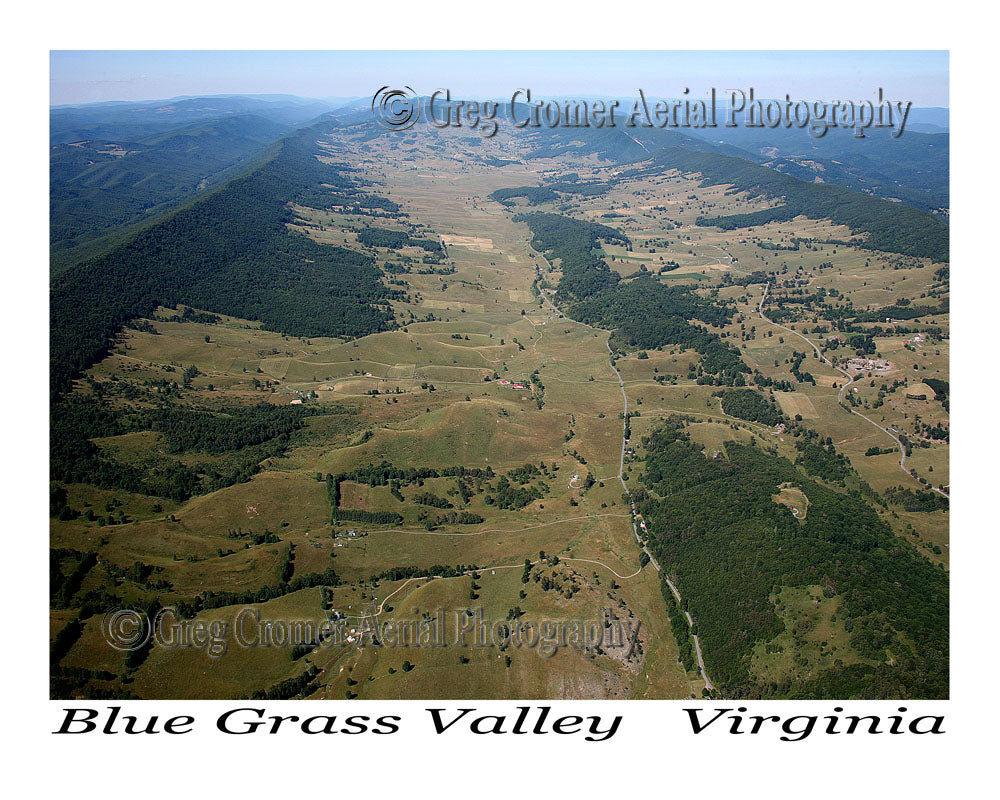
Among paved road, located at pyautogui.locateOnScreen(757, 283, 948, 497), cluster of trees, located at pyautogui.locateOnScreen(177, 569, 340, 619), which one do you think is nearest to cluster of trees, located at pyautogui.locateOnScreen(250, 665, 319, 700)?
cluster of trees, located at pyautogui.locateOnScreen(177, 569, 340, 619)

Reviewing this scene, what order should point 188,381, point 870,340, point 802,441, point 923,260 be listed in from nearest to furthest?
point 802,441, point 188,381, point 870,340, point 923,260

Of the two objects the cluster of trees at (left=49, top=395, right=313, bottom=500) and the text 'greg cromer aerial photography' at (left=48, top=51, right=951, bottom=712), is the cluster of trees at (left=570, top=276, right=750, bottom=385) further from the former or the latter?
the cluster of trees at (left=49, top=395, right=313, bottom=500)

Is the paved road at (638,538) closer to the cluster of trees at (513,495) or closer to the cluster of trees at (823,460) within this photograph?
the cluster of trees at (513,495)

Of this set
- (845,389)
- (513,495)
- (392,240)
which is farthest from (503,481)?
(392,240)

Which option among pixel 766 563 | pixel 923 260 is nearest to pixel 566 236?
pixel 923 260

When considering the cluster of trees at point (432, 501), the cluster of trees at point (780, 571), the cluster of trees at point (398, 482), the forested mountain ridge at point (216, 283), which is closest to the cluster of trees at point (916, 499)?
the cluster of trees at point (780, 571)

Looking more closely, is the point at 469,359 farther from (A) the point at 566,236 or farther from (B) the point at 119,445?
A: (A) the point at 566,236

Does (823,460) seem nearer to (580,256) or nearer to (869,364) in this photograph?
(869,364)
